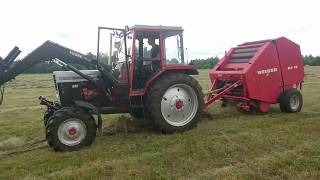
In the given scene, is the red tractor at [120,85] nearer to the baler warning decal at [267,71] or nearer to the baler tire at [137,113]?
the baler tire at [137,113]

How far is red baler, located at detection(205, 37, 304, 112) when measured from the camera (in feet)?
36.3

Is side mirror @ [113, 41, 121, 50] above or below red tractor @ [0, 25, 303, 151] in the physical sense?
above

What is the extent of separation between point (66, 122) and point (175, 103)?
2.45 m

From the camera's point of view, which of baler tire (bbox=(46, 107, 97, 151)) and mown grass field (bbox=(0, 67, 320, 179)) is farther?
baler tire (bbox=(46, 107, 97, 151))

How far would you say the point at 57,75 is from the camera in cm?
885

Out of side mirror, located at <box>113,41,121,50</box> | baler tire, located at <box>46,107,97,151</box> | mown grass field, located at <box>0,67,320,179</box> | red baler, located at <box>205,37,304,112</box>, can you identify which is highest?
side mirror, located at <box>113,41,121,50</box>

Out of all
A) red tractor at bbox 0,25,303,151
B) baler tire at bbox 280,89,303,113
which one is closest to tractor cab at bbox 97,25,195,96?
Result: red tractor at bbox 0,25,303,151

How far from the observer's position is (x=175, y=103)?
938 cm

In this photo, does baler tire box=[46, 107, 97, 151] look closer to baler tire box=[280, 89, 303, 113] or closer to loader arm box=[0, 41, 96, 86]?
loader arm box=[0, 41, 96, 86]

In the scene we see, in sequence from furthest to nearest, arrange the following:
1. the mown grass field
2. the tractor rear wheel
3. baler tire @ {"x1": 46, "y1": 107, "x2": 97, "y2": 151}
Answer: the tractor rear wheel, baler tire @ {"x1": 46, "y1": 107, "x2": 97, "y2": 151}, the mown grass field

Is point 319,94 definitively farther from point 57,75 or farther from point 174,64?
point 57,75

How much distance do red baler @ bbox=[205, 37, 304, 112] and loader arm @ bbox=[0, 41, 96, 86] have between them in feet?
13.0

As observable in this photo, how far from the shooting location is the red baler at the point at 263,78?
11070 mm

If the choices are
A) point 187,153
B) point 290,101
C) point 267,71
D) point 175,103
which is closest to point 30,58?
point 175,103
